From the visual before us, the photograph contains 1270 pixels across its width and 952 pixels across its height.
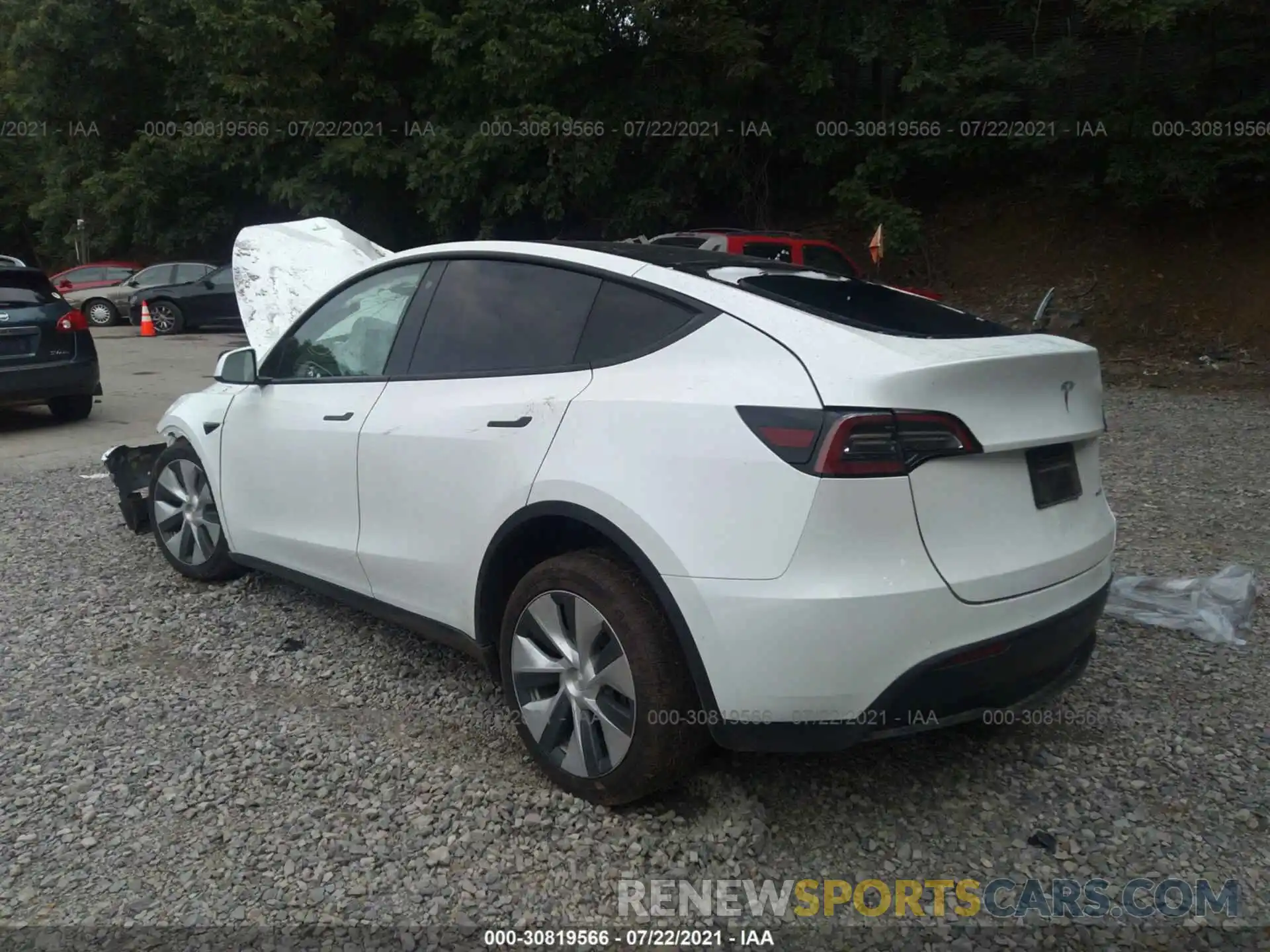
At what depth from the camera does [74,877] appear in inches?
107

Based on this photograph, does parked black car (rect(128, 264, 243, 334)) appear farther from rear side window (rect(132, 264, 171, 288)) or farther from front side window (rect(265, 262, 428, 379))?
front side window (rect(265, 262, 428, 379))

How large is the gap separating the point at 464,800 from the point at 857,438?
1607 millimetres

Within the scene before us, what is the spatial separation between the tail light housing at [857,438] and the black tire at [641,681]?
0.60 metres

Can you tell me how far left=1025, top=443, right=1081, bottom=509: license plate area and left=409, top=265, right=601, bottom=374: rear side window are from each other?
1354 millimetres

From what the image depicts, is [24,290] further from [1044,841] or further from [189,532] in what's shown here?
[1044,841]

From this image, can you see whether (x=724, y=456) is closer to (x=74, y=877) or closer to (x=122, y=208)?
(x=74, y=877)

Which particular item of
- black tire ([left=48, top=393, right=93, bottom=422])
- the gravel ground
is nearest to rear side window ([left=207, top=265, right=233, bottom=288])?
black tire ([left=48, top=393, right=93, bottom=422])

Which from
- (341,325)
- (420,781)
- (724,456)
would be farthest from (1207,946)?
(341,325)

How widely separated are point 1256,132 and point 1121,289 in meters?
2.65

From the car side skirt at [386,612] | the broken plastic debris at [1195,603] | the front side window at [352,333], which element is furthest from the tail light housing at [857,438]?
the broken plastic debris at [1195,603]

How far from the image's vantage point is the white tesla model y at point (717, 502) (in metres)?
2.47

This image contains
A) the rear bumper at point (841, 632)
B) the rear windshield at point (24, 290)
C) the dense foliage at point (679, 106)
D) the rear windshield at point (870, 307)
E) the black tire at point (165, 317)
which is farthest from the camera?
the black tire at point (165, 317)

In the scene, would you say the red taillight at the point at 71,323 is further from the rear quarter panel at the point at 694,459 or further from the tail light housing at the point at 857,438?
the tail light housing at the point at 857,438

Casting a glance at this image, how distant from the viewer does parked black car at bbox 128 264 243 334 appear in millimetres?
20578
